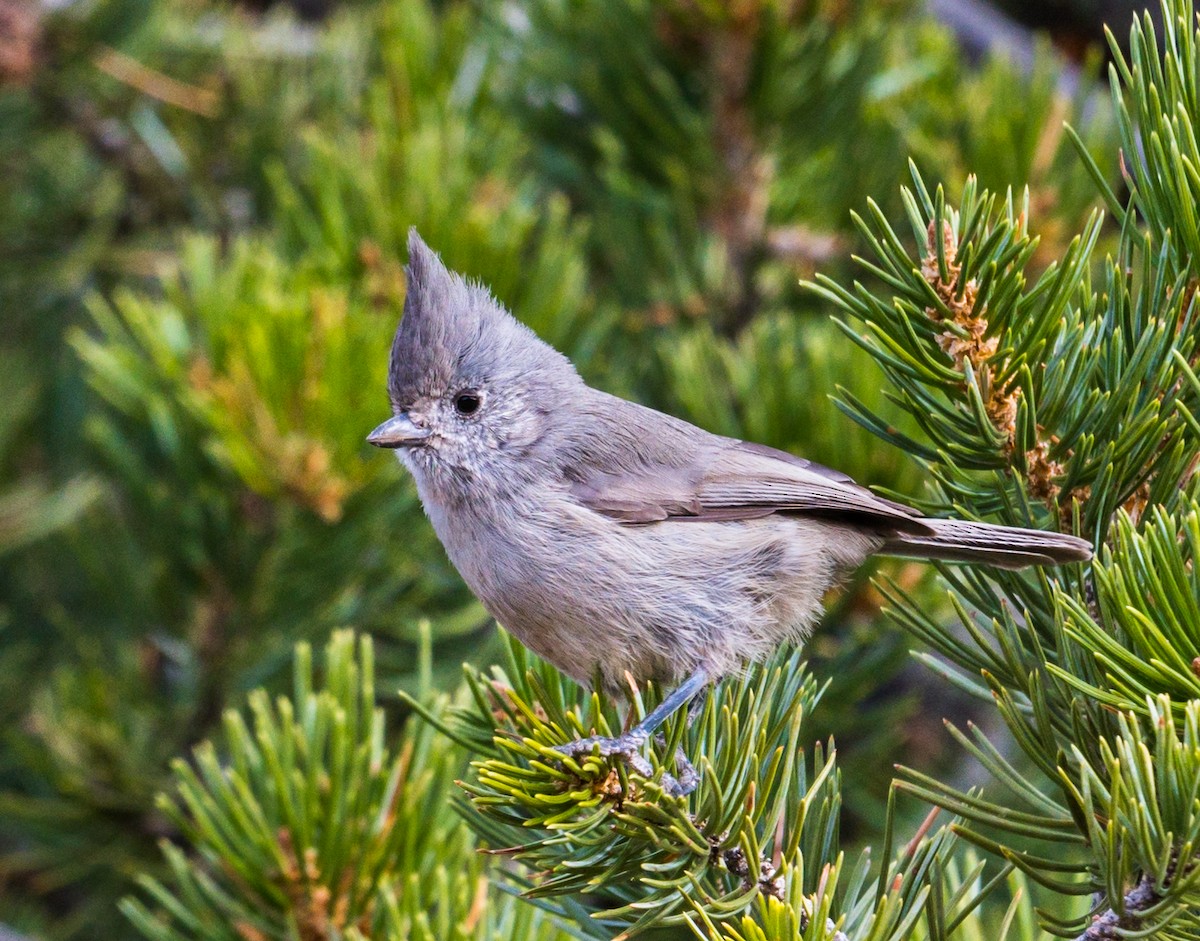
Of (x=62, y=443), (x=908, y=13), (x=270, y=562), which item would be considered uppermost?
(x=908, y=13)

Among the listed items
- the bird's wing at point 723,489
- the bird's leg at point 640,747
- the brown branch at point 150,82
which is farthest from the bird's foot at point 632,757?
the brown branch at point 150,82

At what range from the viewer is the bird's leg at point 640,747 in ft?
4.42

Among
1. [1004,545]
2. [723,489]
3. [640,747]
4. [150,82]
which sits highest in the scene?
[1004,545]

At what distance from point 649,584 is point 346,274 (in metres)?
0.96

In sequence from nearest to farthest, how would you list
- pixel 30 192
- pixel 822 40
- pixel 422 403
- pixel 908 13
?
pixel 422 403 < pixel 822 40 < pixel 908 13 < pixel 30 192

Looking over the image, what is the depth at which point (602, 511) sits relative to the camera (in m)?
2.17

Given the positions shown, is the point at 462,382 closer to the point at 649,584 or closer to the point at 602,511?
the point at 602,511

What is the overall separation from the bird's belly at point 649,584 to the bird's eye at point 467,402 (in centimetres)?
31

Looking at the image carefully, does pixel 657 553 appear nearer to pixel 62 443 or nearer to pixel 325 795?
pixel 325 795

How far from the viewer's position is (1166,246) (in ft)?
4.26

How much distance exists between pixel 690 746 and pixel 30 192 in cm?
232

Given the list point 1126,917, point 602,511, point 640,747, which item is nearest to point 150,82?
point 602,511

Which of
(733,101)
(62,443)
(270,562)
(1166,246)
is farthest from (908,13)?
(62,443)

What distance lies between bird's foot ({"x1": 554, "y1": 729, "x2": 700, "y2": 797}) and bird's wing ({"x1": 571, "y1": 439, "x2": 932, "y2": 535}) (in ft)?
2.26
